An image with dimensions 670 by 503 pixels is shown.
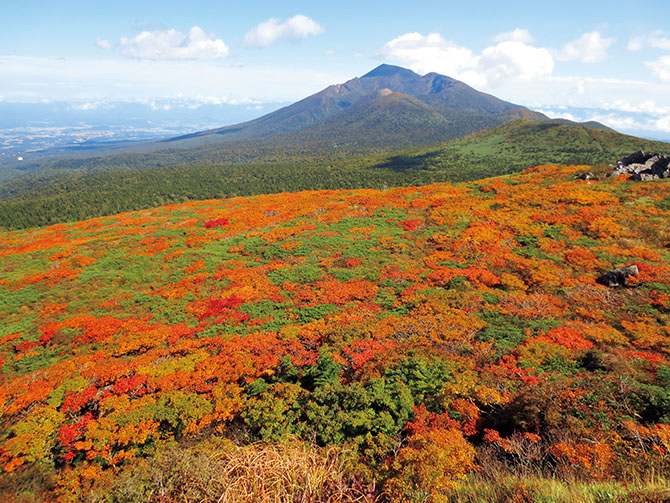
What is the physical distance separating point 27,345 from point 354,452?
55.7 ft

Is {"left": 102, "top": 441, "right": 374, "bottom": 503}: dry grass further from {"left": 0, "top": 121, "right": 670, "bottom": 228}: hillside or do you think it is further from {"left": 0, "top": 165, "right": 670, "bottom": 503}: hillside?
{"left": 0, "top": 121, "right": 670, "bottom": 228}: hillside

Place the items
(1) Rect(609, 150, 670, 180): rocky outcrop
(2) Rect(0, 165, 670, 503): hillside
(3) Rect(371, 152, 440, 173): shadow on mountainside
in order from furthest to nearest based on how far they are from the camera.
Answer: (3) Rect(371, 152, 440, 173): shadow on mountainside, (1) Rect(609, 150, 670, 180): rocky outcrop, (2) Rect(0, 165, 670, 503): hillside

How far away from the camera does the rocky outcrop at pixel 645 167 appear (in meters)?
32.9

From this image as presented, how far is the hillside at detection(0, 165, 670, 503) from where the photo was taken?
6.45 meters

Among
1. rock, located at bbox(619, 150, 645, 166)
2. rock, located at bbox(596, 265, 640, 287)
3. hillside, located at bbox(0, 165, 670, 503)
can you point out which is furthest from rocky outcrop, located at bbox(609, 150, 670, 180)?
rock, located at bbox(596, 265, 640, 287)

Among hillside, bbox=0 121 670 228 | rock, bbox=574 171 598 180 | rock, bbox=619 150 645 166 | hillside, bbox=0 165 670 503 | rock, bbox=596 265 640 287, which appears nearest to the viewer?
hillside, bbox=0 165 670 503

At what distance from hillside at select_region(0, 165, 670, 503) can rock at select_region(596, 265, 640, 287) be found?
1.89ft

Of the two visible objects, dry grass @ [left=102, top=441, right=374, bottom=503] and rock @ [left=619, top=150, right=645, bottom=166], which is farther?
rock @ [left=619, top=150, right=645, bottom=166]

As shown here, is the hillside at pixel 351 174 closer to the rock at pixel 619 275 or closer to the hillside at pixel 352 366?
the hillside at pixel 352 366

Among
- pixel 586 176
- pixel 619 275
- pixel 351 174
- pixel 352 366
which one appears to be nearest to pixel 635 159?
pixel 586 176

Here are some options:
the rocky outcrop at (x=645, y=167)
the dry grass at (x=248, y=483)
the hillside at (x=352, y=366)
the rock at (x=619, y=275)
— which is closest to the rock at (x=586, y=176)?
the rocky outcrop at (x=645, y=167)

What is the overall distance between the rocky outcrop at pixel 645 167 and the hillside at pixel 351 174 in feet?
253

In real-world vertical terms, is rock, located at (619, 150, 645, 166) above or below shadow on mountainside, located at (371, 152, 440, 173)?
above

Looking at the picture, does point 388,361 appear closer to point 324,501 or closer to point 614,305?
point 324,501
